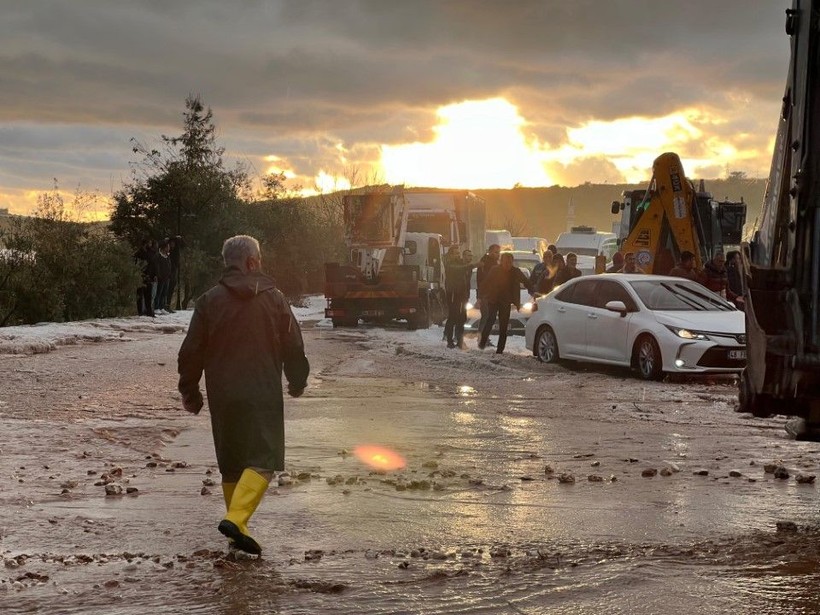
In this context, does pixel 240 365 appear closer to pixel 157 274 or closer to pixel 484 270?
pixel 484 270

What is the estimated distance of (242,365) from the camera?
7.30m

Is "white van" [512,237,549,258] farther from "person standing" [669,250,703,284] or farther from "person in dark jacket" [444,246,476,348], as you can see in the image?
"person standing" [669,250,703,284]

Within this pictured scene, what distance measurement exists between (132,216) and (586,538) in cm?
3726

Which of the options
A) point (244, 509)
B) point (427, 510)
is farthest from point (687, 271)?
point (244, 509)

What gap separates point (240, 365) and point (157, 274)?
85.7 ft

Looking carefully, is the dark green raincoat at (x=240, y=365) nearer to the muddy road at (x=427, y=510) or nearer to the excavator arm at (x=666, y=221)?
the muddy road at (x=427, y=510)

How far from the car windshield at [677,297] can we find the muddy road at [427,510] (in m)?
3.22

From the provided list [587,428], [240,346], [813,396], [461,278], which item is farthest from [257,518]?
[461,278]

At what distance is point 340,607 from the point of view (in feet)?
19.5

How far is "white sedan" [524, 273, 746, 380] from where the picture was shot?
17.8m

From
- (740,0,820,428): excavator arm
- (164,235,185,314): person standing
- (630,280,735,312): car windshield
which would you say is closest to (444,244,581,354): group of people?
(630,280,735,312): car windshield

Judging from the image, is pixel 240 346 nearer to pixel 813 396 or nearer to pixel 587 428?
pixel 813 396

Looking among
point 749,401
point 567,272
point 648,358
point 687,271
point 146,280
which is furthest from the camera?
point 146,280

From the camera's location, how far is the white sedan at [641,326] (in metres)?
17.8
